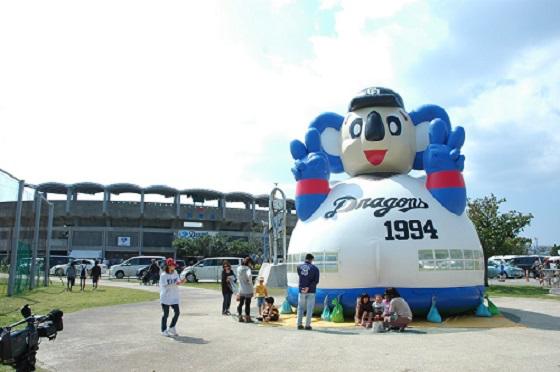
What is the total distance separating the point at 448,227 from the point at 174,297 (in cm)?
714

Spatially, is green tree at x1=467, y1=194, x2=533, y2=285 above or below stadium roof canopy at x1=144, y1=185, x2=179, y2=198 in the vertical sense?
below

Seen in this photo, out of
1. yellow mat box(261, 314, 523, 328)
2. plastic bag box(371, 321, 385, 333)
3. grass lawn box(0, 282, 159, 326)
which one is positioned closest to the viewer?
plastic bag box(371, 321, 385, 333)

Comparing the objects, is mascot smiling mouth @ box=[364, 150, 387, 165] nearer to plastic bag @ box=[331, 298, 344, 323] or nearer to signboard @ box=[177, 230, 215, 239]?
plastic bag @ box=[331, 298, 344, 323]

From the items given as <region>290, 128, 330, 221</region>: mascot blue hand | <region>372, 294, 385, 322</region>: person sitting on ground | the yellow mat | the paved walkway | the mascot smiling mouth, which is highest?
the mascot smiling mouth

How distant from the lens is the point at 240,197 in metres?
77.4

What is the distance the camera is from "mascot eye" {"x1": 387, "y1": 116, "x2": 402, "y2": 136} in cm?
1431

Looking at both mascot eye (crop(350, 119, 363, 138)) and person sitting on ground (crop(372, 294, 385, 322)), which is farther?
mascot eye (crop(350, 119, 363, 138))

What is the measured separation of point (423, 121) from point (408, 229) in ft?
13.2

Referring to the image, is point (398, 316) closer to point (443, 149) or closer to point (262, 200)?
point (443, 149)

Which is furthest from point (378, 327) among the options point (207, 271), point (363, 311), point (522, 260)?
point (522, 260)

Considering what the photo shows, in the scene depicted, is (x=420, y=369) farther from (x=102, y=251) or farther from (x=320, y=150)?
(x=102, y=251)

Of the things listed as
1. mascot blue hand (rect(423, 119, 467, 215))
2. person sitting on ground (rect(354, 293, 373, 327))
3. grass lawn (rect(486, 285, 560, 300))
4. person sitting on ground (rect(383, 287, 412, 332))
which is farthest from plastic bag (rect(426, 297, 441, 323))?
grass lawn (rect(486, 285, 560, 300))

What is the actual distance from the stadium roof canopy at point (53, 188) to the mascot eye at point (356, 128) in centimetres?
6533

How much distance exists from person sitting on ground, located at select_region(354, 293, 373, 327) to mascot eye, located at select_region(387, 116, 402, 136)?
16.0ft
